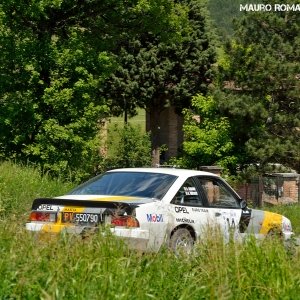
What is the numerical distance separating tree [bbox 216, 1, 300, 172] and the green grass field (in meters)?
29.5

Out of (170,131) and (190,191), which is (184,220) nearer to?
(190,191)

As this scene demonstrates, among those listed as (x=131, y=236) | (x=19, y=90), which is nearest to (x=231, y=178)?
(x=19, y=90)

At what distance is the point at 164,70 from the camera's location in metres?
47.7

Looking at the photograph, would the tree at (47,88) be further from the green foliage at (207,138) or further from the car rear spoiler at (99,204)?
the car rear spoiler at (99,204)

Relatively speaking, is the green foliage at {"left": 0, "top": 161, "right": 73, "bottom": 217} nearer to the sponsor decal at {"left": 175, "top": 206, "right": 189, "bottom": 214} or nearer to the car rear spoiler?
the car rear spoiler

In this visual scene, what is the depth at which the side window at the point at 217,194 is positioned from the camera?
41.9 feet

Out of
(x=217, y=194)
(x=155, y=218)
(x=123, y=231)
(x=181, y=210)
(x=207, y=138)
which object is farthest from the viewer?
(x=207, y=138)

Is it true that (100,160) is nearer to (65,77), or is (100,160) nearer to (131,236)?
(65,77)

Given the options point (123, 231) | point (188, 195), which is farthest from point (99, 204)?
point (188, 195)

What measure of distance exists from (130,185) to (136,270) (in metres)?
5.10

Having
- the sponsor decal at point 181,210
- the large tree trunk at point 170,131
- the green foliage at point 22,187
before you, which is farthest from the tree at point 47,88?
the large tree trunk at point 170,131

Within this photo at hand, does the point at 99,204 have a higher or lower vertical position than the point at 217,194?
lower

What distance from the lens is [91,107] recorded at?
3109 centimetres

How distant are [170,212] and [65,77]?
19.9 metres
